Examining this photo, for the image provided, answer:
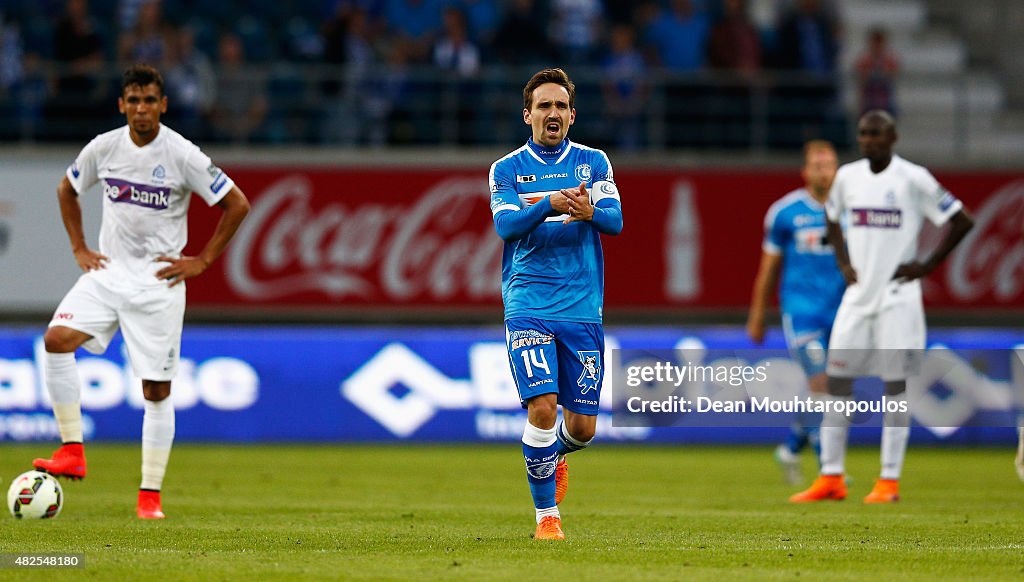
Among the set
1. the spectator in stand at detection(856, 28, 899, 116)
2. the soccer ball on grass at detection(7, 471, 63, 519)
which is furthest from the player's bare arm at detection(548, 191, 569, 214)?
the spectator in stand at detection(856, 28, 899, 116)

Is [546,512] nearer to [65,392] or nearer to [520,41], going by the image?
[65,392]

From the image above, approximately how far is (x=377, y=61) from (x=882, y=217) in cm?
1032

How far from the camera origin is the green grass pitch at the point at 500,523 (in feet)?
23.6

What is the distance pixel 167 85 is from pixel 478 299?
4708mm

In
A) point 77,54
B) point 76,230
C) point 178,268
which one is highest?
point 77,54

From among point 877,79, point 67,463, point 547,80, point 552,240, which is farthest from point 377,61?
point 552,240

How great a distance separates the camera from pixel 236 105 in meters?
19.5

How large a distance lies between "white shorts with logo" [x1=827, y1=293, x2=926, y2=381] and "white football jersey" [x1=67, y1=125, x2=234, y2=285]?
477 cm

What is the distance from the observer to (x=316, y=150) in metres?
19.4

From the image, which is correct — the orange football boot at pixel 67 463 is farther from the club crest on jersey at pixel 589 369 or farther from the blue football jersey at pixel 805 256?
the blue football jersey at pixel 805 256

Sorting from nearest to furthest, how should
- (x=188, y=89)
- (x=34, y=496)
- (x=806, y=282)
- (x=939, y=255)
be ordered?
(x=34, y=496) < (x=939, y=255) < (x=806, y=282) < (x=188, y=89)

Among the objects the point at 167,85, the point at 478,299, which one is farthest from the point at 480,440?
the point at 167,85

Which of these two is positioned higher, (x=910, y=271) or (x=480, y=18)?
(x=480, y=18)

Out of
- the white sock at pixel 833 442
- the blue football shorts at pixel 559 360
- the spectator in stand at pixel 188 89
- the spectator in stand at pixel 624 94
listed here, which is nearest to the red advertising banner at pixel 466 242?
the spectator in stand at pixel 624 94
